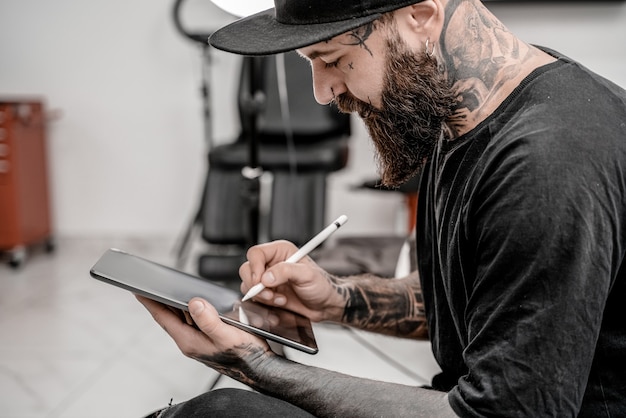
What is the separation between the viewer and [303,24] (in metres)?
0.72

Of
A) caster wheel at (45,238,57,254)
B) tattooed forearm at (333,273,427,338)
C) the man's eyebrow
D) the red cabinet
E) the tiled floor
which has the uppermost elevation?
the man's eyebrow

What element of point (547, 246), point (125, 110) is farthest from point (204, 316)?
point (125, 110)

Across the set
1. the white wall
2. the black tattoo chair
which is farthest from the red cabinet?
the black tattoo chair

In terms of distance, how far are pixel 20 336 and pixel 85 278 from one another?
60 centimetres

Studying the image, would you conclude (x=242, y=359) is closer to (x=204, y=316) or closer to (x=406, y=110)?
(x=204, y=316)

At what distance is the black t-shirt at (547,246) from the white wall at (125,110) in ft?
6.89

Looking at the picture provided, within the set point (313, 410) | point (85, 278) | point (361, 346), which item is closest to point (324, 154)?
point (361, 346)

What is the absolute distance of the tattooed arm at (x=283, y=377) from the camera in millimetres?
729

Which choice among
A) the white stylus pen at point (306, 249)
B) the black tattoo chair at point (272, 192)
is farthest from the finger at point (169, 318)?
the black tattoo chair at point (272, 192)

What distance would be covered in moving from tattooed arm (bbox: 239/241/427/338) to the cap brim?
0.32 metres

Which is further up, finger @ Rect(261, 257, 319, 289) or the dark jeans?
finger @ Rect(261, 257, 319, 289)

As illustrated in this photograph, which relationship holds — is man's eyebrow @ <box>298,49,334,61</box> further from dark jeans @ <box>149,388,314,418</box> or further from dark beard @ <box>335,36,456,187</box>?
dark jeans @ <box>149,388,314,418</box>

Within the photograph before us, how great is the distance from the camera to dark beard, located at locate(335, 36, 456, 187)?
751 mm

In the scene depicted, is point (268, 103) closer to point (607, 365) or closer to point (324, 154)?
point (324, 154)
